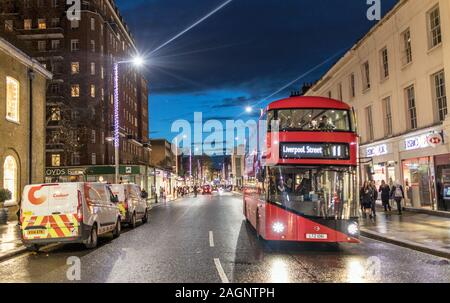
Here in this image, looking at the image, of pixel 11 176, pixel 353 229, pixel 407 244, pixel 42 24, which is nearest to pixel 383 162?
pixel 407 244

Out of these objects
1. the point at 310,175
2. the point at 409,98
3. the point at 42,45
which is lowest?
the point at 310,175

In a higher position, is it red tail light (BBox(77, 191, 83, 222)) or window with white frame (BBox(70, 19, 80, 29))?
window with white frame (BBox(70, 19, 80, 29))

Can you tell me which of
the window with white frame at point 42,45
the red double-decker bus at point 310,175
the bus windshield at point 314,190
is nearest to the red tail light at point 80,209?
the red double-decker bus at point 310,175

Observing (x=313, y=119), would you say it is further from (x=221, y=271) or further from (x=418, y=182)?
(x=418, y=182)

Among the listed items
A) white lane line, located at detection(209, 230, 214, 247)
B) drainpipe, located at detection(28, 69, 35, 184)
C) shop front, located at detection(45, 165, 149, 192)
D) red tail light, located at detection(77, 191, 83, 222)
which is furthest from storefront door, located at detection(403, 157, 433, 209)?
shop front, located at detection(45, 165, 149, 192)

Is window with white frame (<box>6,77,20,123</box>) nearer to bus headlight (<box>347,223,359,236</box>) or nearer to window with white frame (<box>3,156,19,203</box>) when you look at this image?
window with white frame (<box>3,156,19,203</box>)

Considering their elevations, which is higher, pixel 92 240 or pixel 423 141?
pixel 423 141

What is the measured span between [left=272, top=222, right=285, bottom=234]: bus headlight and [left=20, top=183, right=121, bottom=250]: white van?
5297mm

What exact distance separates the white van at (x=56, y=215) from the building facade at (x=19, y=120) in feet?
33.0

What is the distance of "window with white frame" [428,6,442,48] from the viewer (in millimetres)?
20781

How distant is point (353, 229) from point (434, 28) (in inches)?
528

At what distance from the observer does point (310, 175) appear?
41.2 ft
